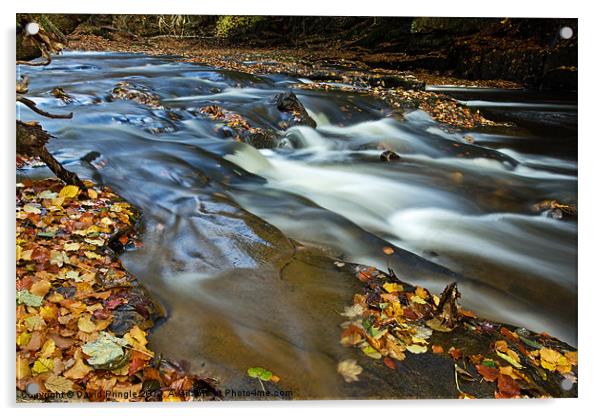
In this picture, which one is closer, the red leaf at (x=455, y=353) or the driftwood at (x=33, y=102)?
the red leaf at (x=455, y=353)

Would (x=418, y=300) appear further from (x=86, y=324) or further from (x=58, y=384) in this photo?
(x=58, y=384)

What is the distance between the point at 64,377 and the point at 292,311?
42.4 inches

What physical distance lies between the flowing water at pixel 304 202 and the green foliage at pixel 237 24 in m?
0.34

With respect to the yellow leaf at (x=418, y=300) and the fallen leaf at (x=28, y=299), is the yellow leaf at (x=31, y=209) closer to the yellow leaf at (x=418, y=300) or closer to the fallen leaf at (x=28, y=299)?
the fallen leaf at (x=28, y=299)

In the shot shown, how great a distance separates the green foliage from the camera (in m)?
2.59

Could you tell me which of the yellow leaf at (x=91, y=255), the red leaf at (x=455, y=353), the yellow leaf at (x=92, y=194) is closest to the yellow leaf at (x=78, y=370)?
the yellow leaf at (x=91, y=255)

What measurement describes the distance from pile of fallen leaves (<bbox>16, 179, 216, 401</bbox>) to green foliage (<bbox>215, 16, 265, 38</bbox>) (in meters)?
1.28

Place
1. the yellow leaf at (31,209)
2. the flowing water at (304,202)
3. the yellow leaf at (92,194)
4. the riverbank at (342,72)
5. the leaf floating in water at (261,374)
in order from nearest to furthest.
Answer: the leaf floating in water at (261,374) → the flowing water at (304,202) → the yellow leaf at (31,209) → the yellow leaf at (92,194) → the riverbank at (342,72)

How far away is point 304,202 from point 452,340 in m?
1.10

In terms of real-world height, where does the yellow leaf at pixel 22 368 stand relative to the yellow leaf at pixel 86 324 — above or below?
below

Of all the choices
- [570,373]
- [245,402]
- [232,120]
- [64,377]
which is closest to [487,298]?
[570,373]

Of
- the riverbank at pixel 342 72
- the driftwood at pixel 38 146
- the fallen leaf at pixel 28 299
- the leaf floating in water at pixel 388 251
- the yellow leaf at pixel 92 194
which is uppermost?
the riverbank at pixel 342 72

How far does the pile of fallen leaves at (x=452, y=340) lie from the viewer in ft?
7.30

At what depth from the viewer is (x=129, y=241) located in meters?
2.35
